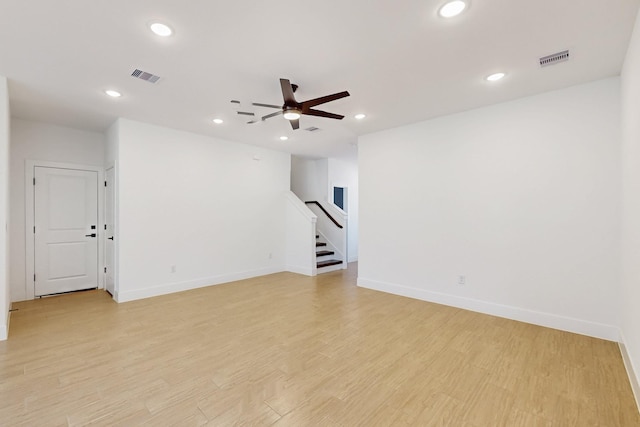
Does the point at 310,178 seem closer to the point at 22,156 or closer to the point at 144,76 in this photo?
the point at 144,76

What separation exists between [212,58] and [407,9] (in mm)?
1804

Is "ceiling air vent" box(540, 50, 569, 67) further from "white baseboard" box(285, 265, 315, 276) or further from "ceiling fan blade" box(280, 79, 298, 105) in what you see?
"white baseboard" box(285, 265, 315, 276)

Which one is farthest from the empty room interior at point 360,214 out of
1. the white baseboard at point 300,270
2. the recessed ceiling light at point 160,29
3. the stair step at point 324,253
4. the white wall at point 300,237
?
the stair step at point 324,253

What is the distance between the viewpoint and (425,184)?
4.63 m

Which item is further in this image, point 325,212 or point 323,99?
point 325,212

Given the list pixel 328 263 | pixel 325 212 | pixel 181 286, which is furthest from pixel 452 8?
pixel 325 212

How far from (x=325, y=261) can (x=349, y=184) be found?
2.90 meters

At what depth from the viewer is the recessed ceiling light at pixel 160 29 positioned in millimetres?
2267

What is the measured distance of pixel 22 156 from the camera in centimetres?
462

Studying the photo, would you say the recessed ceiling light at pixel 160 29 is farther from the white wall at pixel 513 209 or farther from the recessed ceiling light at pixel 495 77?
the white wall at pixel 513 209

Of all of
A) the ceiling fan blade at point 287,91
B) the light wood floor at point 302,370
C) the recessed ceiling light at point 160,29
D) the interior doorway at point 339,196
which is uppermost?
the recessed ceiling light at point 160,29

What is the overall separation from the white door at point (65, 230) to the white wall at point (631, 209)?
7.27 m

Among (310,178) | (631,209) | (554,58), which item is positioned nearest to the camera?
(631,209)

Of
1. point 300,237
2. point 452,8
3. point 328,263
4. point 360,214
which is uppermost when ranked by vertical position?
point 452,8
